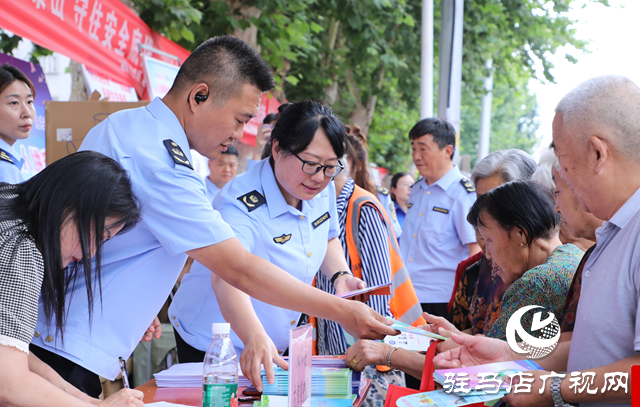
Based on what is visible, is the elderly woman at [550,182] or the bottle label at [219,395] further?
the elderly woman at [550,182]

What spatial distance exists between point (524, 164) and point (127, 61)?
3.30 m

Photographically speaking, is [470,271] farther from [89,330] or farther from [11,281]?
[11,281]

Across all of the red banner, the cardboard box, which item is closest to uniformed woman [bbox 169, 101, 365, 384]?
the cardboard box

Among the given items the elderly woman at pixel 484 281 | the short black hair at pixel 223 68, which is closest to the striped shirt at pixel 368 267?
the elderly woman at pixel 484 281

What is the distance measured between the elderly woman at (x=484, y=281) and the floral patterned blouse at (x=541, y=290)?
0.34 meters

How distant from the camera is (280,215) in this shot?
2.13 meters

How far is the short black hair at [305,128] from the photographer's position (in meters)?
2.15

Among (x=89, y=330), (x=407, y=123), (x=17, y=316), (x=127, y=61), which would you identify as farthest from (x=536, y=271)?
(x=407, y=123)

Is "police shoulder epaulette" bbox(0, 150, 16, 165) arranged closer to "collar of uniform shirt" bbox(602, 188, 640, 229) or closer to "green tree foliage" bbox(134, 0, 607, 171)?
"collar of uniform shirt" bbox(602, 188, 640, 229)

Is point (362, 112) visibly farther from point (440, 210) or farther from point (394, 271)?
point (394, 271)

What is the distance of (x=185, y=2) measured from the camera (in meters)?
5.08

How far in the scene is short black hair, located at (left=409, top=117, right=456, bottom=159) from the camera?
4215mm

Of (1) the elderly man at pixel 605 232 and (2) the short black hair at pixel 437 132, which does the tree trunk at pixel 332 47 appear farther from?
(1) the elderly man at pixel 605 232

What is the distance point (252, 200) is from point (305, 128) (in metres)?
0.35
